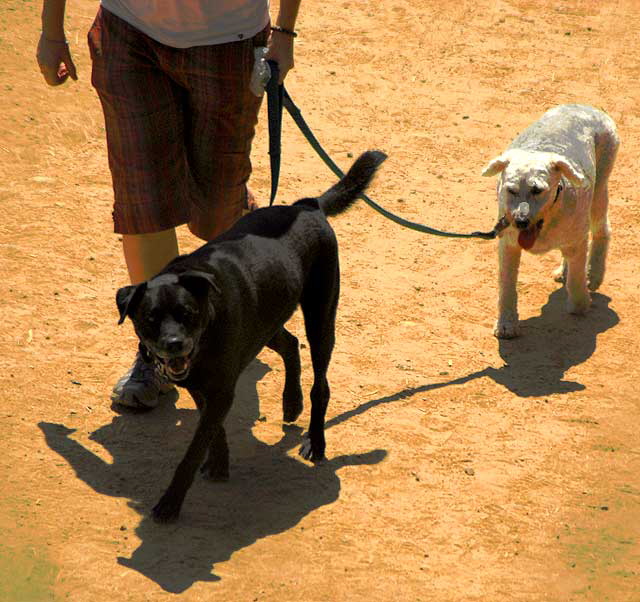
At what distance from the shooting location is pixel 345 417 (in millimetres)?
5938

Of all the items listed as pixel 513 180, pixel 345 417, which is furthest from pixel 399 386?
pixel 513 180

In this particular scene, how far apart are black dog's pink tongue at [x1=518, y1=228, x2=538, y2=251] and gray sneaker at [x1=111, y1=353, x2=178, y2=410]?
2273mm

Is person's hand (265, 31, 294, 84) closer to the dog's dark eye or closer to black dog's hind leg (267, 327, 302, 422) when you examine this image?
black dog's hind leg (267, 327, 302, 422)

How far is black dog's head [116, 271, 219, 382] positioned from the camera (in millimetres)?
4395

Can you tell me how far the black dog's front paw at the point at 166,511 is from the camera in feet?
15.9

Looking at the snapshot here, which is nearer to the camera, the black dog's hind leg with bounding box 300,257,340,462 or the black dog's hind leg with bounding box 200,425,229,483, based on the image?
the black dog's hind leg with bounding box 200,425,229,483

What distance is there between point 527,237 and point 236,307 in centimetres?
242

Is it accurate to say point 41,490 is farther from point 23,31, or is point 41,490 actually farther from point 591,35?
point 591,35

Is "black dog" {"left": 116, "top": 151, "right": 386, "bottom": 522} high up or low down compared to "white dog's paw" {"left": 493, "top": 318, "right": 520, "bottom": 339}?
up

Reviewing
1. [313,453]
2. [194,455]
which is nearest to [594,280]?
[313,453]

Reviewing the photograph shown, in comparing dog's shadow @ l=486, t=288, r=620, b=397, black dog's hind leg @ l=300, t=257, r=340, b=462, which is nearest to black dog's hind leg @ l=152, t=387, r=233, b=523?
black dog's hind leg @ l=300, t=257, r=340, b=462

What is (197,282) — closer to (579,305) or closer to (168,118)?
(168,118)

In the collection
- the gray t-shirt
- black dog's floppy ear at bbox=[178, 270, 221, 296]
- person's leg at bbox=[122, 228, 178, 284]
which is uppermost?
the gray t-shirt

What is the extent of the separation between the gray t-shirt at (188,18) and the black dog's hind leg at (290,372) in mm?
1476
